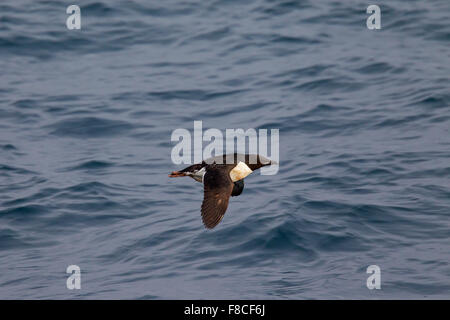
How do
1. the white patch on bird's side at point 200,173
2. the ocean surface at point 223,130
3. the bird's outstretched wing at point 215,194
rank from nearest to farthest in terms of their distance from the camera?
the bird's outstretched wing at point 215,194
the white patch on bird's side at point 200,173
the ocean surface at point 223,130

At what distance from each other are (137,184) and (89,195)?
852 mm

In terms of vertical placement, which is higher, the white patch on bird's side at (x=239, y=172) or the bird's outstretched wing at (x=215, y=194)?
the white patch on bird's side at (x=239, y=172)

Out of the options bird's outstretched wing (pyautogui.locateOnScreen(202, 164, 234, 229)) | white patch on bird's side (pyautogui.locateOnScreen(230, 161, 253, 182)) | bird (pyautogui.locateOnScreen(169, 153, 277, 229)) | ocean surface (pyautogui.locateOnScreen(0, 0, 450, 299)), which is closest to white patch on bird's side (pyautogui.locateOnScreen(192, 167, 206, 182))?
bird (pyautogui.locateOnScreen(169, 153, 277, 229))

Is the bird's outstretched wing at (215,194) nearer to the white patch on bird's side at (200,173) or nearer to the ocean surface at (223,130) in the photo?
the white patch on bird's side at (200,173)

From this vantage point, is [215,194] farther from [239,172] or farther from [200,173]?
[239,172]

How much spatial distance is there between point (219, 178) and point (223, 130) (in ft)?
17.4

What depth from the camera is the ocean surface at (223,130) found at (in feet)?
35.3

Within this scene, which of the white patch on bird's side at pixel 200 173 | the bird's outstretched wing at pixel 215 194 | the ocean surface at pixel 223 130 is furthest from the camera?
the ocean surface at pixel 223 130

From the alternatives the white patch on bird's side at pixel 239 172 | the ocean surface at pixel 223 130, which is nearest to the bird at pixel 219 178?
the white patch on bird's side at pixel 239 172

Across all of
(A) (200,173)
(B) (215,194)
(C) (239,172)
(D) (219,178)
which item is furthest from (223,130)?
(B) (215,194)

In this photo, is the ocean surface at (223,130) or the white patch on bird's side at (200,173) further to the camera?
the ocean surface at (223,130)

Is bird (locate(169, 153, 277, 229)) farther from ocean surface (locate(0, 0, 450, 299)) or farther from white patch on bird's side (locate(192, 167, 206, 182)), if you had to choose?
ocean surface (locate(0, 0, 450, 299))

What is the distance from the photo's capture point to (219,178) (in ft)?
31.5

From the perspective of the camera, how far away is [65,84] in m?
17.3
